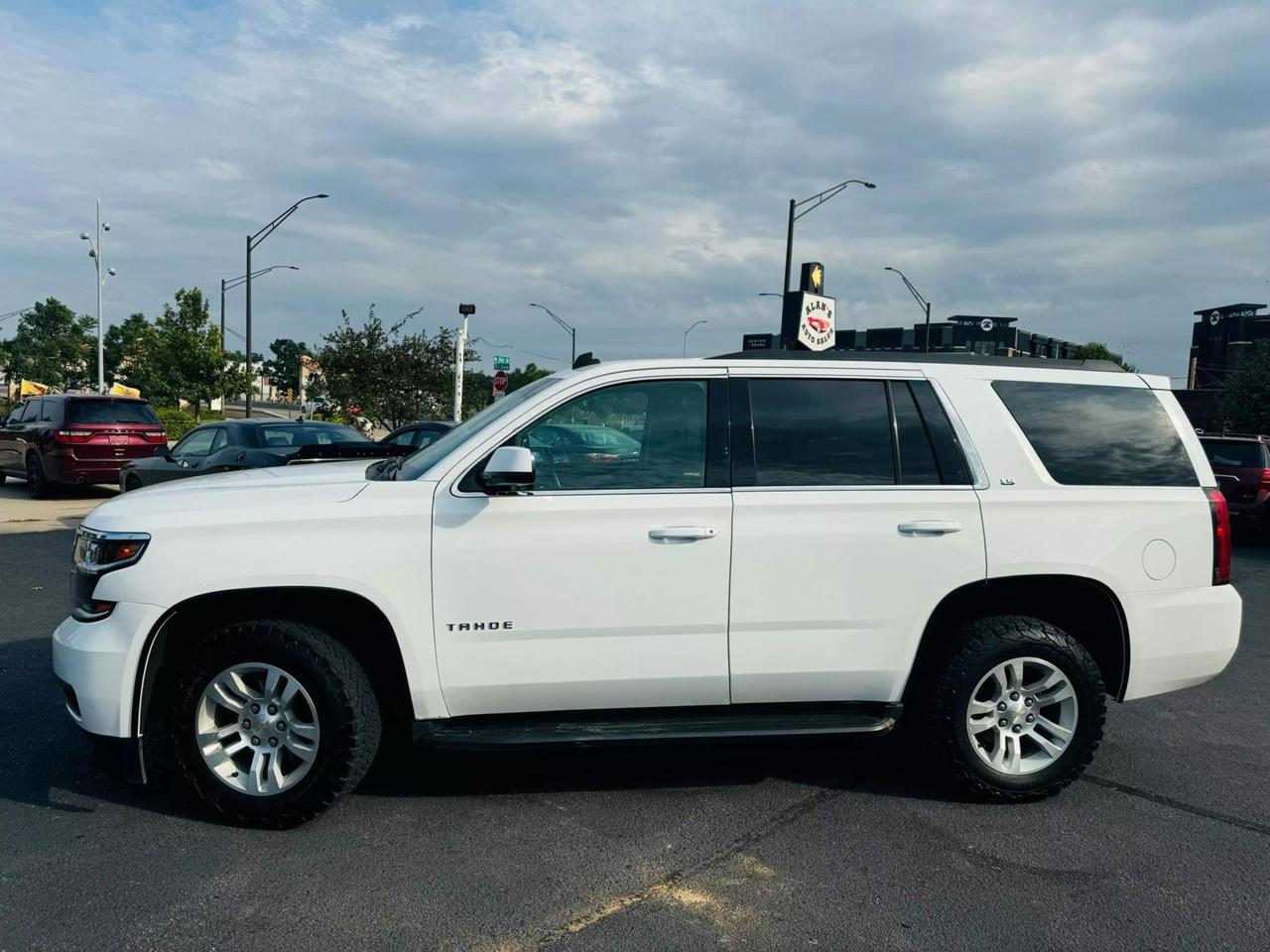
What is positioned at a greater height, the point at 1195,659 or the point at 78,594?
the point at 78,594

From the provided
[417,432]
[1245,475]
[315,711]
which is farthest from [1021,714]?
[417,432]

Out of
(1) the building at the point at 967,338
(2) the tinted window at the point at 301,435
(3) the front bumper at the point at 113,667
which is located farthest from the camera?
(1) the building at the point at 967,338

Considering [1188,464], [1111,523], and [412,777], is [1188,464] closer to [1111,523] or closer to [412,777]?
[1111,523]

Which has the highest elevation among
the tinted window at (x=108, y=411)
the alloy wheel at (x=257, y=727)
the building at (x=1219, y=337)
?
the building at (x=1219, y=337)

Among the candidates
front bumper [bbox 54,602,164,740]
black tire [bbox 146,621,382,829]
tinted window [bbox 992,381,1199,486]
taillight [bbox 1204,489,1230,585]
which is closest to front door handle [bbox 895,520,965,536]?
tinted window [bbox 992,381,1199,486]

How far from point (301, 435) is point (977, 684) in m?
10.1

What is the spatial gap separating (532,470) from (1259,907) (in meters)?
2.91

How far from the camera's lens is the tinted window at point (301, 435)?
Result: 1220 centimetres

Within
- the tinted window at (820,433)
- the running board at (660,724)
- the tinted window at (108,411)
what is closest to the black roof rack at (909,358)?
the tinted window at (820,433)

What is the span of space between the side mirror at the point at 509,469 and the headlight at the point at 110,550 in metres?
1.28

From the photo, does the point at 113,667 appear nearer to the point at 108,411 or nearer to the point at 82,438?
the point at 82,438

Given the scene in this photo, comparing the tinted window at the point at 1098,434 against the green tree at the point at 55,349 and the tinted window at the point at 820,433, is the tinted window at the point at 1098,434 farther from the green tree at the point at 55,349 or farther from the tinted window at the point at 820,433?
the green tree at the point at 55,349

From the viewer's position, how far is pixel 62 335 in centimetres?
7550

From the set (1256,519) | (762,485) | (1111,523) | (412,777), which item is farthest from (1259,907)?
(1256,519)
